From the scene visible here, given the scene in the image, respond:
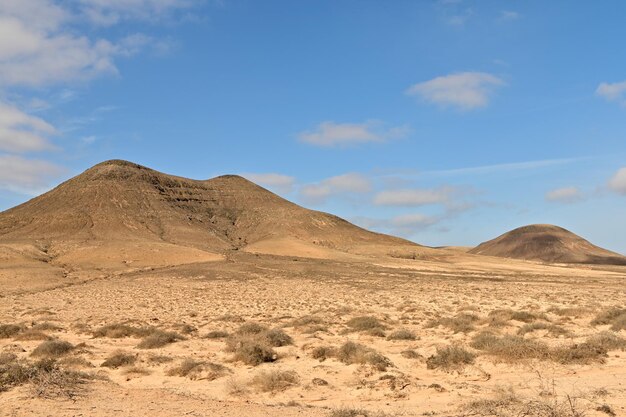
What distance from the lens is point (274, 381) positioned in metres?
11.8

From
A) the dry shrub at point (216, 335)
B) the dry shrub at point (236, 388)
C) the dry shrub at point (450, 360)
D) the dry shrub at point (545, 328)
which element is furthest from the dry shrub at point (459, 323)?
the dry shrub at point (236, 388)

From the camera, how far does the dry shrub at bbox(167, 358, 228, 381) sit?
505 inches

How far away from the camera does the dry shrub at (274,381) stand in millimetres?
11627

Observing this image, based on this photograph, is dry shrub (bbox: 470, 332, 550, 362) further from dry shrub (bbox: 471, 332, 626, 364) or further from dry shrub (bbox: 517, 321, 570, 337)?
dry shrub (bbox: 517, 321, 570, 337)

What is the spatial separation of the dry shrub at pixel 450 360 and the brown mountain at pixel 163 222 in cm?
6256

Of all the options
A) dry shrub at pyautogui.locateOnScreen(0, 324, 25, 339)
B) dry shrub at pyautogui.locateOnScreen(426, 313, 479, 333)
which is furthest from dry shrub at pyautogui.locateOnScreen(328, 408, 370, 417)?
dry shrub at pyautogui.locateOnScreen(0, 324, 25, 339)

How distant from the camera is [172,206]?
413 feet

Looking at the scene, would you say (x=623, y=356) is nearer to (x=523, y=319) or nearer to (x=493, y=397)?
(x=493, y=397)

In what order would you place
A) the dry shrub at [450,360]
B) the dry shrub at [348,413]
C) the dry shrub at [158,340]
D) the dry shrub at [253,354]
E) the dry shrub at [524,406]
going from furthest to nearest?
the dry shrub at [158,340] < the dry shrub at [253,354] < the dry shrub at [450,360] < the dry shrub at [348,413] < the dry shrub at [524,406]

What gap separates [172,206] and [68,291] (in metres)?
85.0

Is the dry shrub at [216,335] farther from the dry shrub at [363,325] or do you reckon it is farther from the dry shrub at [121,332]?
the dry shrub at [363,325]

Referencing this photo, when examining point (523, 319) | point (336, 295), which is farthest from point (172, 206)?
point (523, 319)

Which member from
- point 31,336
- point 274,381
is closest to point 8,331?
point 31,336

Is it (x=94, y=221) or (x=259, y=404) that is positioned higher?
(x=94, y=221)
